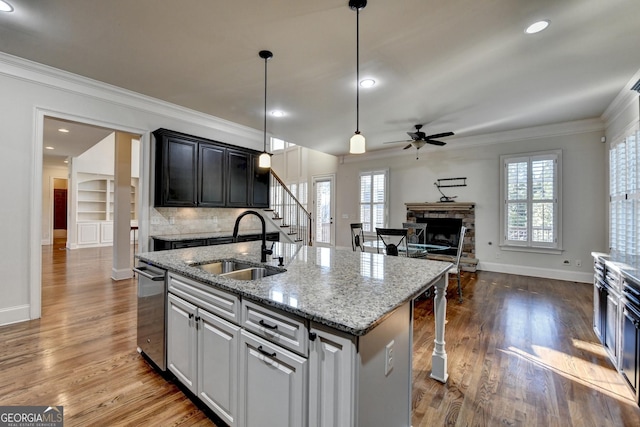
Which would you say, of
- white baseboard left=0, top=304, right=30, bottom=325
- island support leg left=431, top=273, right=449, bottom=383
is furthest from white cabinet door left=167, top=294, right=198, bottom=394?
white baseboard left=0, top=304, right=30, bottom=325

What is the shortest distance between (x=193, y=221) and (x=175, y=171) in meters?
0.95

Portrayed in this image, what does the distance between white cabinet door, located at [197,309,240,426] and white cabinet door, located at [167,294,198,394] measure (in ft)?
0.26

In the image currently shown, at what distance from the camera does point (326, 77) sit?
3336 millimetres

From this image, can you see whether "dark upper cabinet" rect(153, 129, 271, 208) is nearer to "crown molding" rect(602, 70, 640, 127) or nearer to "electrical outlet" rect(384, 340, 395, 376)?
"electrical outlet" rect(384, 340, 395, 376)

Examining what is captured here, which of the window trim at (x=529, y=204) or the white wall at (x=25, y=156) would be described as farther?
the window trim at (x=529, y=204)

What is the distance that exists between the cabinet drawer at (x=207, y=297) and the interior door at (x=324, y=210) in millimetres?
6572

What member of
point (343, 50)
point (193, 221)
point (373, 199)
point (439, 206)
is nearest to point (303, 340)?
point (343, 50)

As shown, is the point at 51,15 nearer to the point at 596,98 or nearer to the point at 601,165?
the point at 596,98

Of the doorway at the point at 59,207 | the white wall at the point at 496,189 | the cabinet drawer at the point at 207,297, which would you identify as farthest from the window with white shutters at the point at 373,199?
the doorway at the point at 59,207

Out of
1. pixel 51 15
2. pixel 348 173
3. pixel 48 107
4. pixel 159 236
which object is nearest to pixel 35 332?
pixel 159 236

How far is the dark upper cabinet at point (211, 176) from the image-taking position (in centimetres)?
443

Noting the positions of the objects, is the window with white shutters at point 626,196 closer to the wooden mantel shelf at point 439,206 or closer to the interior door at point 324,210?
the wooden mantel shelf at point 439,206

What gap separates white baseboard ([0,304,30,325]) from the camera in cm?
297

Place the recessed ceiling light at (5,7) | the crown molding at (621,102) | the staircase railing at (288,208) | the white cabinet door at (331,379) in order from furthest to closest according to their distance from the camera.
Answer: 1. the staircase railing at (288,208)
2. the crown molding at (621,102)
3. the recessed ceiling light at (5,7)
4. the white cabinet door at (331,379)
